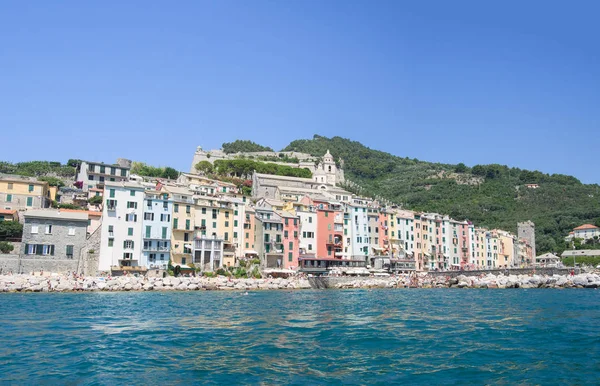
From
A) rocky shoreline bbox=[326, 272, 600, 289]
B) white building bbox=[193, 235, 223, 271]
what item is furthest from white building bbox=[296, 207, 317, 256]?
white building bbox=[193, 235, 223, 271]

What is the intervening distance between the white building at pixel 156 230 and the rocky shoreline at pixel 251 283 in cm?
481

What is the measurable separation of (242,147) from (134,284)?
336 ft

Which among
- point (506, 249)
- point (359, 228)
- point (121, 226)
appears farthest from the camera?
point (506, 249)

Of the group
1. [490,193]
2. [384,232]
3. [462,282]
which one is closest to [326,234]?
[384,232]

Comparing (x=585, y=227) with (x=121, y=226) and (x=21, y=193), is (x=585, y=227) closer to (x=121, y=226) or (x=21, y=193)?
(x=121, y=226)

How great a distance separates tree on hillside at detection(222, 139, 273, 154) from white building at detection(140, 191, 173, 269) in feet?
276

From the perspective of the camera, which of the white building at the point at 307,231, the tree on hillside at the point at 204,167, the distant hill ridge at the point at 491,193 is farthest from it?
the distant hill ridge at the point at 491,193

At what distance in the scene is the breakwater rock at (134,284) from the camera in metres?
45.9

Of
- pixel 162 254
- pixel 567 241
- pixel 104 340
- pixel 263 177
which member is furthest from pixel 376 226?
pixel 104 340

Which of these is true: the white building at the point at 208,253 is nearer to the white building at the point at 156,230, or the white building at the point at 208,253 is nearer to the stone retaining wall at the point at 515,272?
the white building at the point at 156,230

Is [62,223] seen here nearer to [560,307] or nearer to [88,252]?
[88,252]

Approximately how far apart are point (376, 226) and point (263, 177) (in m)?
26.9

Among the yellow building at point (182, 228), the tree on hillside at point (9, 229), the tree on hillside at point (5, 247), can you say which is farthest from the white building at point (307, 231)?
the tree on hillside at point (5, 247)

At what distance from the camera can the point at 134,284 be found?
165 ft
